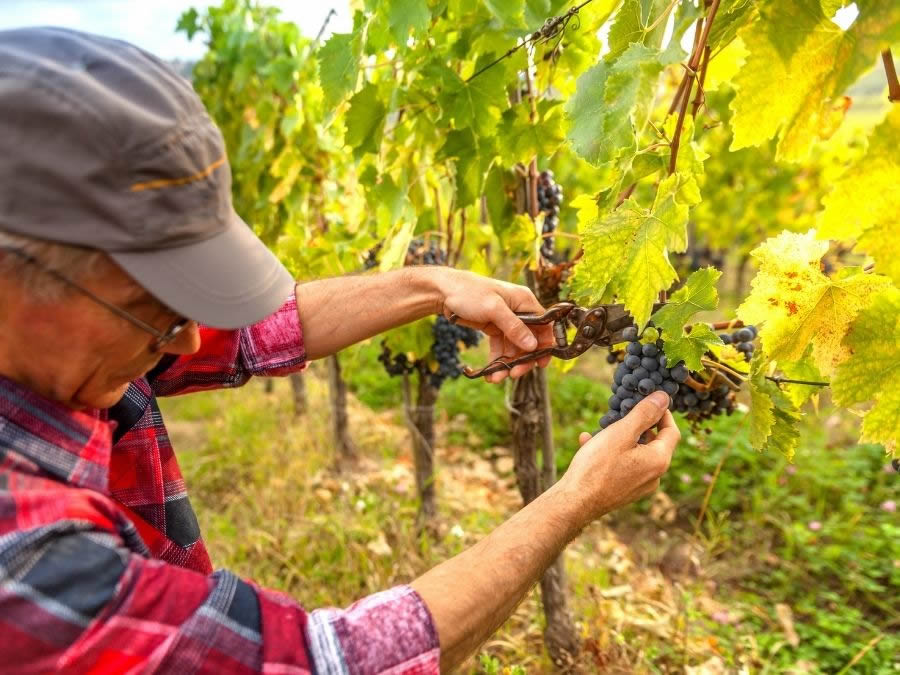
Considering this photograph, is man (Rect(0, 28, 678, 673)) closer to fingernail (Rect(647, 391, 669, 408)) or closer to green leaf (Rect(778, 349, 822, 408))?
fingernail (Rect(647, 391, 669, 408))

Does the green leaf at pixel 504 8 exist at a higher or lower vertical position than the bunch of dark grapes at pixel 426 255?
higher

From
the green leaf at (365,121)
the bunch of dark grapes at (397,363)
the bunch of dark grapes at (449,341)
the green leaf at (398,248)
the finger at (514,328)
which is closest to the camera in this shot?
the finger at (514,328)

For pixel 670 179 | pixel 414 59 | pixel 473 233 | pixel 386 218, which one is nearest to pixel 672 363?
pixel 670 179

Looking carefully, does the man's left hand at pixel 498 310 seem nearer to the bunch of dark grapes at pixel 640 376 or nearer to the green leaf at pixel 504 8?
the bunch of dark grapes at pixel 640 376

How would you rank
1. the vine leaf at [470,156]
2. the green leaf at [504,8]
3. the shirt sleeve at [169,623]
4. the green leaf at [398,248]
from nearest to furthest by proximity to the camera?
the shirt sleeve at [169,623] → the green leaf at [504,8] → the vine leaf at [470,156] → the green leaf at [398,248]

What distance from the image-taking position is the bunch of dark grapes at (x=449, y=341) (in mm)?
2705

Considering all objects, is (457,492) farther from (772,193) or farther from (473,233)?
(772,193)

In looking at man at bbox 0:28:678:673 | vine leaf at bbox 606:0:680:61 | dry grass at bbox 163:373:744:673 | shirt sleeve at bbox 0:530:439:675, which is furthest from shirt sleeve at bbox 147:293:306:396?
vine leaf at bbox 606:0:680:61

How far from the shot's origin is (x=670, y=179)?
1.22 meters

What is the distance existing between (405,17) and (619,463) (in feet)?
3.62

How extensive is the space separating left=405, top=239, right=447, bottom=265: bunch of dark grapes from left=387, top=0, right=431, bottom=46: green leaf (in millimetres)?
1116

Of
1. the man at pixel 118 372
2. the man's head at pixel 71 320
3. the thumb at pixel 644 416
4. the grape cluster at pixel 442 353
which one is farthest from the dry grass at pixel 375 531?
the grape cluster at pixel 442 353

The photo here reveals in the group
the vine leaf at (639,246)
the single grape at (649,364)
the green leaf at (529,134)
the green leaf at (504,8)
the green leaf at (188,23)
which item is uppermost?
the green leaf at (188,23)

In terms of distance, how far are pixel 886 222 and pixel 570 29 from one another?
103 centimetres
